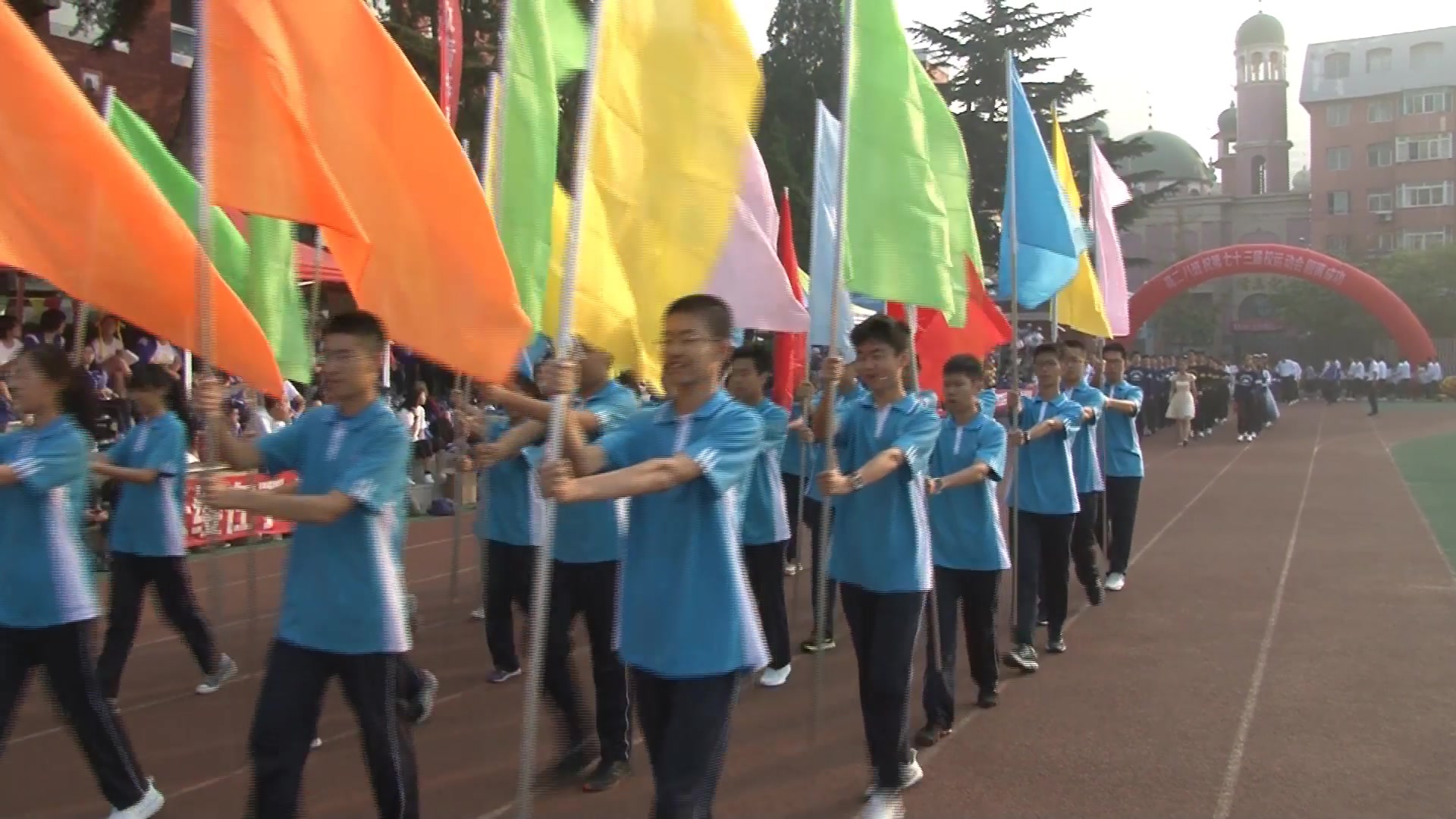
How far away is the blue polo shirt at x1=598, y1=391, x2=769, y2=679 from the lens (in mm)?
3770

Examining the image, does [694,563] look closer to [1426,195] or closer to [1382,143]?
[1426,195]

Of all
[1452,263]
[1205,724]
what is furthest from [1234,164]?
[1205,724]

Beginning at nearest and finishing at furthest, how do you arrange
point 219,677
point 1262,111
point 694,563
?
point 694,563 → point 219,677 → point 1262,111

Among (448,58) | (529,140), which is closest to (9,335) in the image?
(448,58)

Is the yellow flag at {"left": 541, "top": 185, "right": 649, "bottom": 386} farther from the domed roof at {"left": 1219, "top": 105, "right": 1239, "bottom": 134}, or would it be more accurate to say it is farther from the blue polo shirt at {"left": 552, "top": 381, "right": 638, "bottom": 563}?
the domed roof at {"left": 1219, "top": 105, "right": 1239, "bottom": 134}

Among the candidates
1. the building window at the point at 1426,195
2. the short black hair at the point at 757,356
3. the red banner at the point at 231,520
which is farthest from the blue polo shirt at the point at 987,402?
the building window at the point at 1426,195

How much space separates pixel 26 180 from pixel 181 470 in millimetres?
1828

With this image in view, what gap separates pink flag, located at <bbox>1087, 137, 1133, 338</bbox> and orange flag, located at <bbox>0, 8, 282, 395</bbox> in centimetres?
756

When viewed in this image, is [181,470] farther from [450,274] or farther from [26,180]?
[450,274]

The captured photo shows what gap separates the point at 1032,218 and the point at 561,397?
5.41 metres

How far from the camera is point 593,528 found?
5641 mm

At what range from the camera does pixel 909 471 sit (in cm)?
507

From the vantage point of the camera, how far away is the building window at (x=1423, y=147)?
6569 cm

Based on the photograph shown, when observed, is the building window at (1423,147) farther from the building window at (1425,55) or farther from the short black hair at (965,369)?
the short black hair at (965,369)
